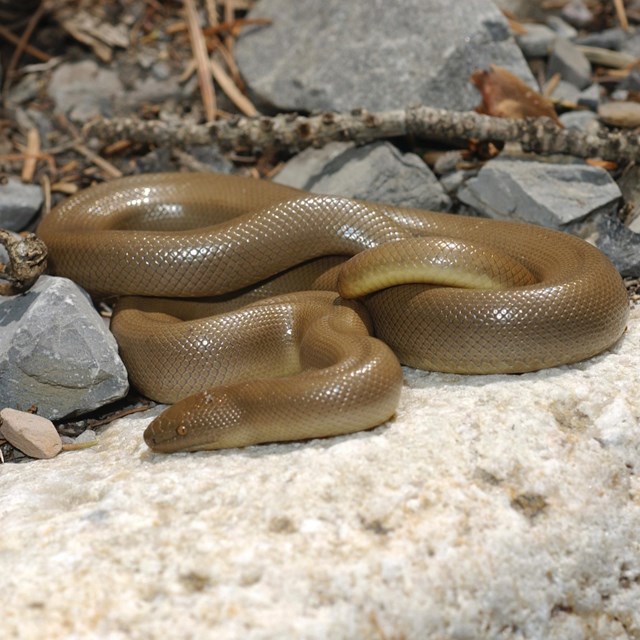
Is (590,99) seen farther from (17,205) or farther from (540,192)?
(17,205)

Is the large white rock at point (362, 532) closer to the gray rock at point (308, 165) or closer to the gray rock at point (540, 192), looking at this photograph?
the gray rock at point (540, 192)

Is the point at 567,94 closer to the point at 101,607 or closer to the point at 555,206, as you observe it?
the point at 555,206

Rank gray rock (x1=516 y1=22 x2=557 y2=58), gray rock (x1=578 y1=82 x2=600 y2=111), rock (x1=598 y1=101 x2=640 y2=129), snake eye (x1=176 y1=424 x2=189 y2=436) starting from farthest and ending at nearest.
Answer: gray rock (x1=516 y1=22 x2=557 y2=58)
gray rock (x1=578 y1=82 x2=600 y2=111)
rock (x1=598 y1=101 x2=640 y2=129)
snake eye (x1=176 y1=424 x2=189 y2=436)

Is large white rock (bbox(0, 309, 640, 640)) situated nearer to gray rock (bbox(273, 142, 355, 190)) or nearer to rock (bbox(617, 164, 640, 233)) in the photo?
rock (bbox(617, 164, 640, 233))

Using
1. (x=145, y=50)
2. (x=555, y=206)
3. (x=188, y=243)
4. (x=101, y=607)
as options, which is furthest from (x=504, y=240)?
(x=145, y=50)

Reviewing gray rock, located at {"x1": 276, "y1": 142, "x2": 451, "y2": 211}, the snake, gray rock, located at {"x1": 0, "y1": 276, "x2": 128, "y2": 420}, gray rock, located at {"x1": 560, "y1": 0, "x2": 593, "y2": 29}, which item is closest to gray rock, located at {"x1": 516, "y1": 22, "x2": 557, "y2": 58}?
gray rock, located at {"x1": 560, "y1": 0, "x2": 593, "y2": 29}

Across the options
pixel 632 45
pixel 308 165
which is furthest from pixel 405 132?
pixel 632 45

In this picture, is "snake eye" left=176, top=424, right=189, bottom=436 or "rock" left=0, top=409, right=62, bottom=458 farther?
"rock" left=0, top=409, right=62, bottom=458
